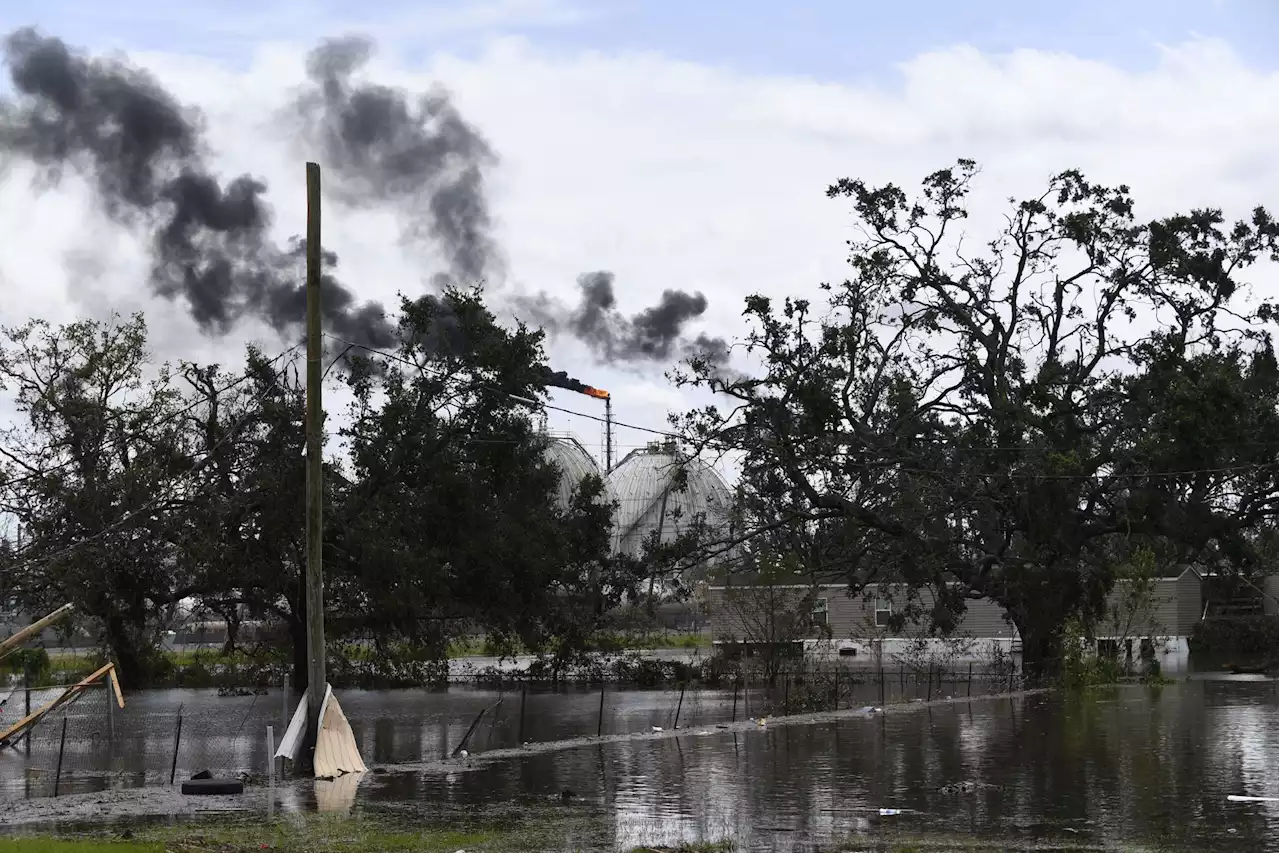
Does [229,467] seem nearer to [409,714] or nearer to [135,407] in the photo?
[135,407]

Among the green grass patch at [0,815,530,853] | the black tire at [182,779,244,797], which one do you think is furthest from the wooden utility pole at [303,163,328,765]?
the green grass patch at [0,815,530,853]

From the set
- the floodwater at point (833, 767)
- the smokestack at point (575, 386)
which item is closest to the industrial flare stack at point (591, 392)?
the smokestack at point (575, 386)

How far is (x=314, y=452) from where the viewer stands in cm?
2255

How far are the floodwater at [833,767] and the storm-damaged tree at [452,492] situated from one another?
9085 mm

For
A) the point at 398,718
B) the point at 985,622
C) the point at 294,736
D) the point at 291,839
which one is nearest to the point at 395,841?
the point at 291,839

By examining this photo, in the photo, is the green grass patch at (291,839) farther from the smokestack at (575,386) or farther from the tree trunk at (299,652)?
the smokestack at (575,386)

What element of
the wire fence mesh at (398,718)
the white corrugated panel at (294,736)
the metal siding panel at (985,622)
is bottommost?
the wire fence mesh at (398,718)

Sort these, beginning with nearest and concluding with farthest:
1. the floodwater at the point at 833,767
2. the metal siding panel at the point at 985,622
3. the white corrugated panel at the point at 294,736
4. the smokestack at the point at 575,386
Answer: the floodwater at the point at 833,767, the white corrugated panel at the point at 294,736, the metal siding panel at the point at 985,622, the smokestack at the point at 575,386

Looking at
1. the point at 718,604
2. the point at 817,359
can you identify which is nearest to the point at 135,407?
the point at 817,359

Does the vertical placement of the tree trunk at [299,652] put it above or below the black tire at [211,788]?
above

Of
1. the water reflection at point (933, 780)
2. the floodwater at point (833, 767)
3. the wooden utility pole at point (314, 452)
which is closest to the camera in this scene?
the water reflection at point (933, 780)

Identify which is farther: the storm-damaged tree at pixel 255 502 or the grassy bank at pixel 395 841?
the storm-damaged tree at pixel 255 502

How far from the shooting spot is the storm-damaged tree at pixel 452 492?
47.2m

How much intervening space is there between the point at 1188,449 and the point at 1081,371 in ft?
18.1
